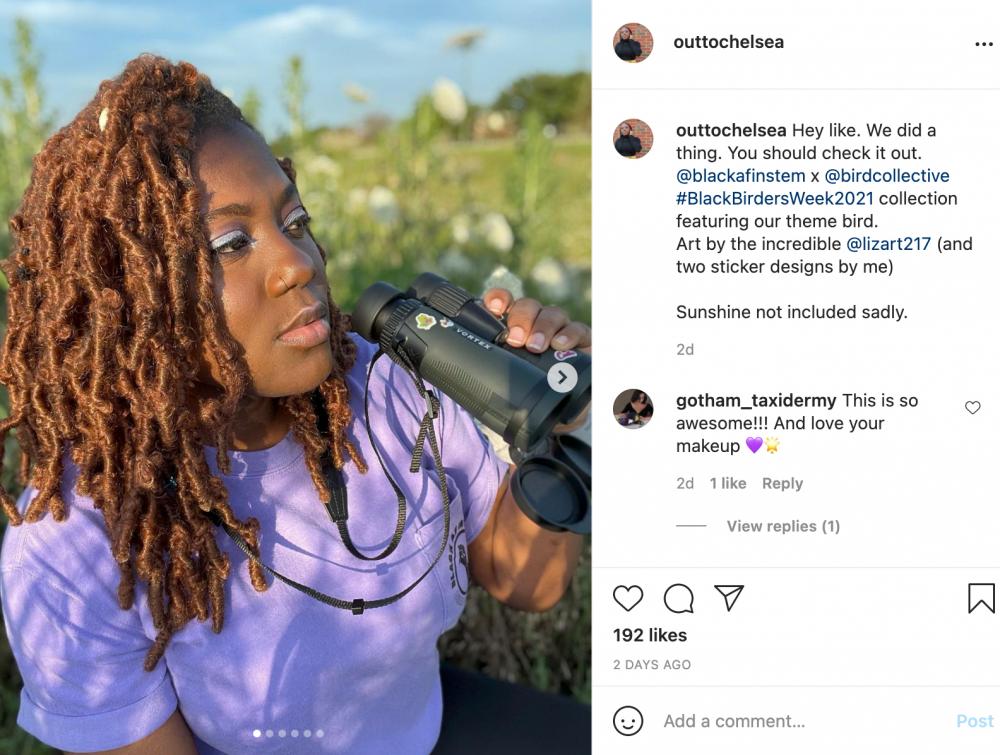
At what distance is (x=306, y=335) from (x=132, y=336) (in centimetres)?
22

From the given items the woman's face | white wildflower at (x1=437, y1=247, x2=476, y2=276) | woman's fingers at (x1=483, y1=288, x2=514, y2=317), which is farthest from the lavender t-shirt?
white wildflower at (x1=437, y1=247, x2=476, y2=276)

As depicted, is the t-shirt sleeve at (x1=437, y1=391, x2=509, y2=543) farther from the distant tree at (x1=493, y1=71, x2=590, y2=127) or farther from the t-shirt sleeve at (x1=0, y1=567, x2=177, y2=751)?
the distant tree at (x1=493, y1=71, x2=590, y2=127)
